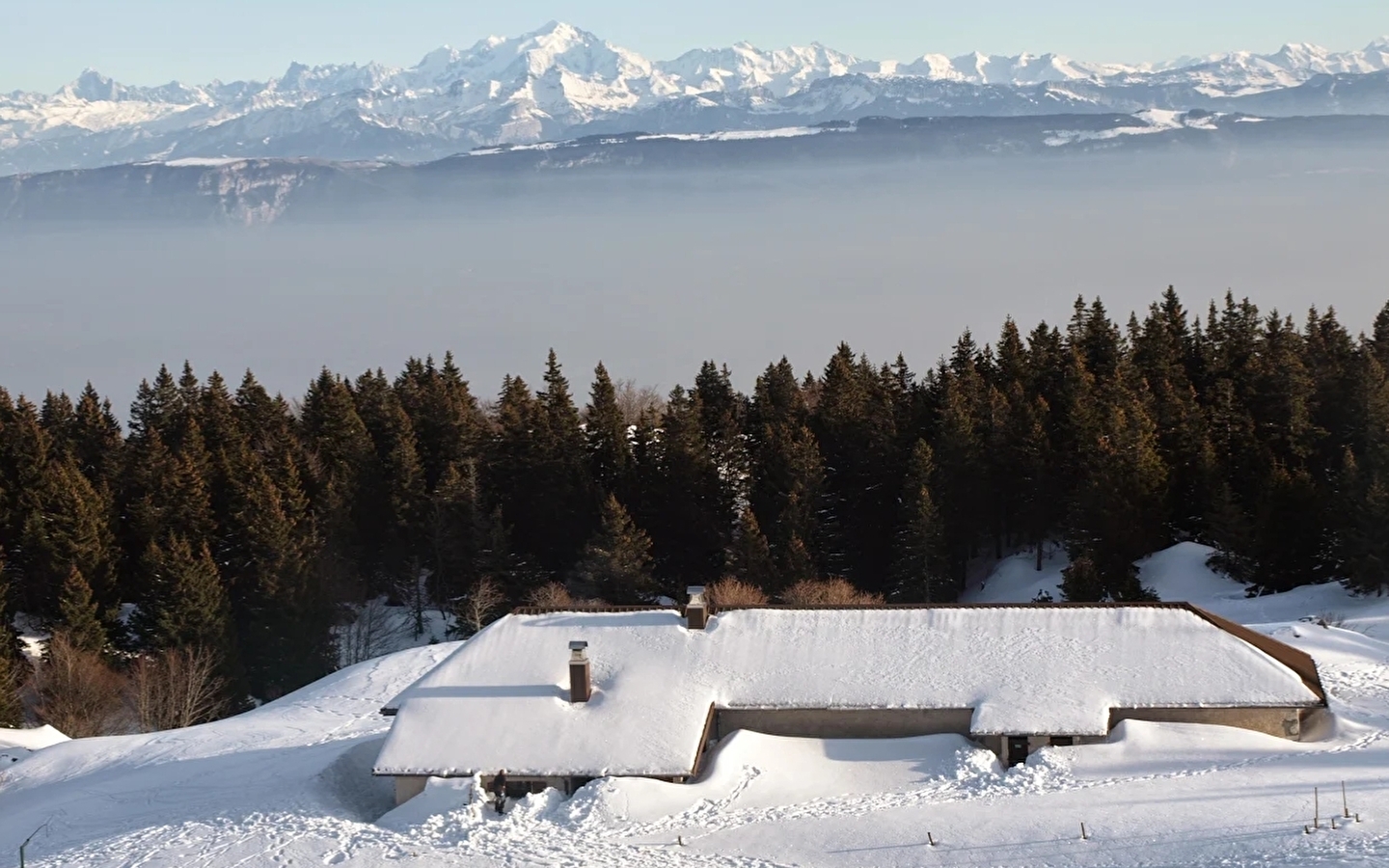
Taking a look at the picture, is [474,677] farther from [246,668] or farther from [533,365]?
[533,365]

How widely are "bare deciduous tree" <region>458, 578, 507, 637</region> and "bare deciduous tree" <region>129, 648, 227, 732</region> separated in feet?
27.5

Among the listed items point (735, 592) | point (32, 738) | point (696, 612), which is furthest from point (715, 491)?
point (32, 738)

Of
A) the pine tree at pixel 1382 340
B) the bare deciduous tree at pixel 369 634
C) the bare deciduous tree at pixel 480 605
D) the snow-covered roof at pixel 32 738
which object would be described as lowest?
the bare deciduous tree at pixel 369 634

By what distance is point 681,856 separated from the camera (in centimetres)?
2486

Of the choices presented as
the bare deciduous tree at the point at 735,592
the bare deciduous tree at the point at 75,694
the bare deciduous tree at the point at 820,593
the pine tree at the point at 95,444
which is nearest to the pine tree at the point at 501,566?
the bare deciduous tree at the point at 735,592

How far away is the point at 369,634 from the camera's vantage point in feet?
165

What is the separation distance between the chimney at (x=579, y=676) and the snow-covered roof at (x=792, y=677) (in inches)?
7.8

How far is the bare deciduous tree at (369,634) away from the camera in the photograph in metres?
50.0

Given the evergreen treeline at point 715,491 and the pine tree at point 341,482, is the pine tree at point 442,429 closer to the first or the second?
the evergreen treeline at point 715,491

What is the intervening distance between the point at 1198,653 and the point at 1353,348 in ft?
124

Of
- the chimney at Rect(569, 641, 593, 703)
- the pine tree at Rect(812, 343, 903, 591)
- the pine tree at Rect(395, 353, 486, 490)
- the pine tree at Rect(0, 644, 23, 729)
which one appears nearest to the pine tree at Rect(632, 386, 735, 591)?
the pine tree at Rect(812, 343, 903, 591)

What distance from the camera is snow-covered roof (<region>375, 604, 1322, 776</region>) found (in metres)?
27.6

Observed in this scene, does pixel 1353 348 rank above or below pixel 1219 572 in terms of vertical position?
above

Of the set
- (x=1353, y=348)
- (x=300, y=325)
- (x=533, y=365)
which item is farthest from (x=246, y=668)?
(x=300, y=325)
